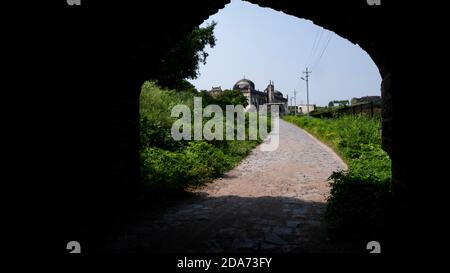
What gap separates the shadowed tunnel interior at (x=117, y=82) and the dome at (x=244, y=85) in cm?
6635

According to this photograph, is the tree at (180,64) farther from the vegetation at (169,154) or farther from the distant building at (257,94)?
the distant building at (257,94)

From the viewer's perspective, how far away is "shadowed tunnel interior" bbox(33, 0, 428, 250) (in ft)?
10.6

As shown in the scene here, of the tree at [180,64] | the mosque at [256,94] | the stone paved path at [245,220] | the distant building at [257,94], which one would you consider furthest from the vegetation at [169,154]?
the distant building at [257,94]

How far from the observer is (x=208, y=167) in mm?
9508

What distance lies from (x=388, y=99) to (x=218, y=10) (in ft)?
8.49

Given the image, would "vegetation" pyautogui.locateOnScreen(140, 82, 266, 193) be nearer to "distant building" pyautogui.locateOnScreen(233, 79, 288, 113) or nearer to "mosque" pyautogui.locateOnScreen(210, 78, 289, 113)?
"mosque" pyautogui.locateOnScreen(210, 78, 289, 113)

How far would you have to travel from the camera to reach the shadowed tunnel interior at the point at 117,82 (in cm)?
323

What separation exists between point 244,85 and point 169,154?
210 ft

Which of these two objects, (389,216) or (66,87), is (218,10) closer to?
(66,87)

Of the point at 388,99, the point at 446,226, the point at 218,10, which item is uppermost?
the point at 218,10

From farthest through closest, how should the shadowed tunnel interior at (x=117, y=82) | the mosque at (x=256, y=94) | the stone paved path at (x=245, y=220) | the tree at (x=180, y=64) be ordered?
1. the mosque at (x=256, y=94)
2. the tree at (x=180, y=64)
3. the stone paved path at (x=245, y=220)
4. the shadowed tunnel interior at (x=117, y=82)

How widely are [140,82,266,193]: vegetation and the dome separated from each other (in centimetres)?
5640

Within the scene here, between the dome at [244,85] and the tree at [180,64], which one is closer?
the tree at [180,64]
